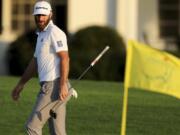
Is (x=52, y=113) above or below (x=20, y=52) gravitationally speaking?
above

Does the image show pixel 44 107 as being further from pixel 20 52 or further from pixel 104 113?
pixel 20 52

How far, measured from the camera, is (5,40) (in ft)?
78.0

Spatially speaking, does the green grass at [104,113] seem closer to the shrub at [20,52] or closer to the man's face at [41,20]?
the man's face at [41,20]

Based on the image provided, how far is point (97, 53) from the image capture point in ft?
72.2

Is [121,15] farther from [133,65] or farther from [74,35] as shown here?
[133,65]

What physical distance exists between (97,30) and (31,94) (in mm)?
7845

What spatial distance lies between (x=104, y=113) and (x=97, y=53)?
8772 mm

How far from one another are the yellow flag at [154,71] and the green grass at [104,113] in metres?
2.56

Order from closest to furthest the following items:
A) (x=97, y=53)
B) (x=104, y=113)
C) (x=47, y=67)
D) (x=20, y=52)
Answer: (x=47, y=67)
(x=104, y=113)
(x=97, y=53)
(x=20, y=52)

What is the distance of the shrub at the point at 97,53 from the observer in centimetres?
2194

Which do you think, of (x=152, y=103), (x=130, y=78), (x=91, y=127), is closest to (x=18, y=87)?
(x=130, y=78)

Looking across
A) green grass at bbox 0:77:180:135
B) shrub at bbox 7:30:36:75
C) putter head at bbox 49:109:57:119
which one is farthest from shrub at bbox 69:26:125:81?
putter head at bbox 49:109:57:119

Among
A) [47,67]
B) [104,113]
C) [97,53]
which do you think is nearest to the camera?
[47,67]

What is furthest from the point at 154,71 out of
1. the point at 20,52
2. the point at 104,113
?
the point at 20,52
